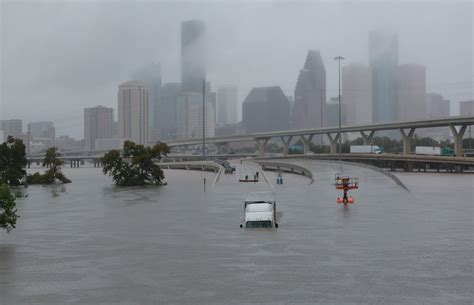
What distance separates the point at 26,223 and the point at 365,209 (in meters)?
24.1

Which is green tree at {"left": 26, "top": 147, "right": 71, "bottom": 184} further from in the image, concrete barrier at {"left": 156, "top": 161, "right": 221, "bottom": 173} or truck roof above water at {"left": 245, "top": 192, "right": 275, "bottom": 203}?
truck roof above water at {"left": 245, "top": 192, "right": 275, "bottom": 203}

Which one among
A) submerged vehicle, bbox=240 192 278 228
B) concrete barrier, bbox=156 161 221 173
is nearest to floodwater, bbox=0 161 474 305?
submerged vehicle, bbox=240 192 278 228

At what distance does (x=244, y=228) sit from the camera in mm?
34875

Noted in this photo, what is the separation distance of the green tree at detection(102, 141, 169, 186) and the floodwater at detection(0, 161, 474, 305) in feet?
130

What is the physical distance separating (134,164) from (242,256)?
209 ft

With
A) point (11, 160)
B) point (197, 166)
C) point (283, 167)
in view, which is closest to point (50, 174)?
point (11, 160)

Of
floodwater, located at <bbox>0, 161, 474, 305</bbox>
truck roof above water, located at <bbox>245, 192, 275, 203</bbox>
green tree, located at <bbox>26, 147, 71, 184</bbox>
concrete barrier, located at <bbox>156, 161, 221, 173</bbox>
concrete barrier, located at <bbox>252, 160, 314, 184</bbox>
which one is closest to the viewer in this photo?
floodwater, located at <bbox>0, 161, 474, 305</bbox>

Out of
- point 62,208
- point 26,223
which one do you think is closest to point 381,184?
point 62,208

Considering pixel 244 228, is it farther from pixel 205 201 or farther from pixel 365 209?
pixel 205 201

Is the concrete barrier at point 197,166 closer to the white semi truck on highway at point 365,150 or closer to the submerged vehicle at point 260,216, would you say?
the white semi truck on highway at point 365,150

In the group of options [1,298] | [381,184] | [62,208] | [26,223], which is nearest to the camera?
[1,298]

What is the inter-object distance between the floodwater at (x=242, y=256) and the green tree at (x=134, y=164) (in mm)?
39702

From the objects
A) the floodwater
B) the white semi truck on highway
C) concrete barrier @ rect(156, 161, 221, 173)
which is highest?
the white semi truck on highway

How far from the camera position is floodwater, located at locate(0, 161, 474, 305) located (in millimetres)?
19203
